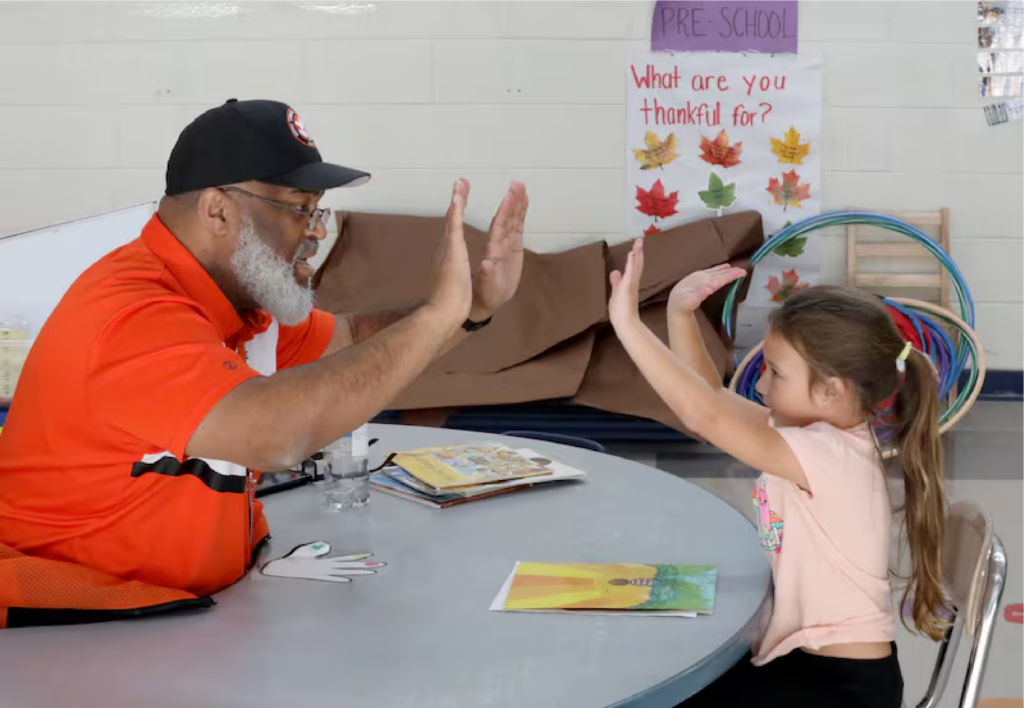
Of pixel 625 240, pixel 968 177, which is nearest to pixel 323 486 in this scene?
pixel 625 240

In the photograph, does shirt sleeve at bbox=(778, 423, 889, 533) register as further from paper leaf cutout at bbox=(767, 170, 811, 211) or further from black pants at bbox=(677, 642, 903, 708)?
paper leaf cutout at bbox=(767, 170, 811, 211)

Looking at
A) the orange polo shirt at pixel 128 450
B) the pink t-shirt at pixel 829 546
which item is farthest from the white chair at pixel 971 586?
the orange polo shirt at pixel 128 450

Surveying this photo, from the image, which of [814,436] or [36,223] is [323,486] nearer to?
[814,436]

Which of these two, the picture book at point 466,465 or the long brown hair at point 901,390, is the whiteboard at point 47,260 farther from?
the long brown hair at point 901,390

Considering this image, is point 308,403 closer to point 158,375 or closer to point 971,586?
point 158,375

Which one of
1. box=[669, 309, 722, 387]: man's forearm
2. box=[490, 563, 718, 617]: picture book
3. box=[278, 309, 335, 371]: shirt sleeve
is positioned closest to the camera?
box=[490, 563, 718, 617]: picture book

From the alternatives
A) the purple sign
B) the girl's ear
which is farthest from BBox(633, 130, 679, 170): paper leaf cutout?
the girl's ear

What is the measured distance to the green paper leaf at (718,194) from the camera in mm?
4121

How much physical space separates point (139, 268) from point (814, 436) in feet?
3.19

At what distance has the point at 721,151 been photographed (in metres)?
4.11

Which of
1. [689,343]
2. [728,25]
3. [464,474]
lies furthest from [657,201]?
[464,474]

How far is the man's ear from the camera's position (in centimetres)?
168

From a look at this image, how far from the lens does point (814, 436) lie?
62.8 inches

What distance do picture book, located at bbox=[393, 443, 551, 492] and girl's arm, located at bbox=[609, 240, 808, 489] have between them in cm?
37
